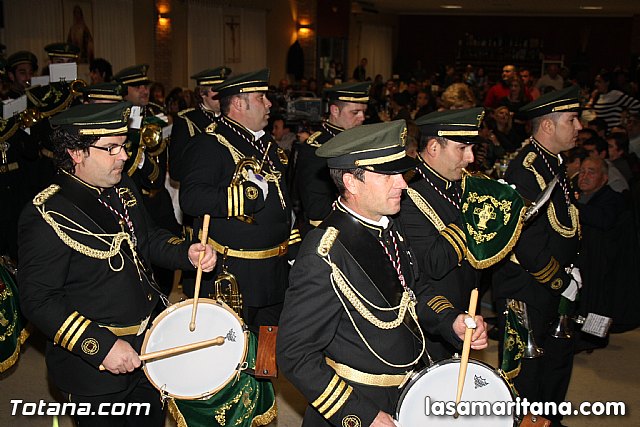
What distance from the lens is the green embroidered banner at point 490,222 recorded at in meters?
3.46

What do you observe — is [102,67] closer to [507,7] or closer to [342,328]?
[342,328]

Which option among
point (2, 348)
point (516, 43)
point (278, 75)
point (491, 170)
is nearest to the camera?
point (2, 348)

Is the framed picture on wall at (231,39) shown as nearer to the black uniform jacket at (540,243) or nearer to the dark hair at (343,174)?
the black uniform jacket at (540,243)

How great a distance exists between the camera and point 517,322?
4328 mm

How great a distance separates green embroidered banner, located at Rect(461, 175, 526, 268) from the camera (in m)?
3.46

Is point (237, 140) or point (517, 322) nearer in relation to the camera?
point (517, 322)

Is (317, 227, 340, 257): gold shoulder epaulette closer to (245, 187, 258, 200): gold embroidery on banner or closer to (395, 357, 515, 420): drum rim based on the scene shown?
(395, 357, 515, 420): drum rim

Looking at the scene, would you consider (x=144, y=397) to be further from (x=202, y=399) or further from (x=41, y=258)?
(x=41, y=258)

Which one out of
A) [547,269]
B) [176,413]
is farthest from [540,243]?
[176,413]

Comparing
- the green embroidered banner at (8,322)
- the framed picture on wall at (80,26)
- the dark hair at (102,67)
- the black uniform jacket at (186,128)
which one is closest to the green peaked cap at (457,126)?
the green embroidered banner at (8,322)

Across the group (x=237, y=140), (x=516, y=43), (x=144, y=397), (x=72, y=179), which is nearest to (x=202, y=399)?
(x=144, y=397)

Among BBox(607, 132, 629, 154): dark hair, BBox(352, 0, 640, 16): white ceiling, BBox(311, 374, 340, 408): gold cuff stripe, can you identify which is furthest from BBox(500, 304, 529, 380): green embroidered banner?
BBox(352, 0, 640, 16): white ceiling

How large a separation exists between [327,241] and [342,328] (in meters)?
0.32

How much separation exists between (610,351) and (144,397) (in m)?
4.22
